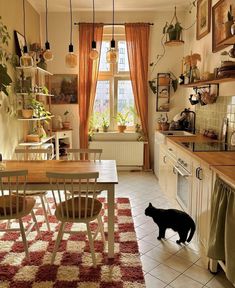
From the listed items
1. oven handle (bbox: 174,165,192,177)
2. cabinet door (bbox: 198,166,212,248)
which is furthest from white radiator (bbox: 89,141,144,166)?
cabinet door (bbox: 198,166,212,248)

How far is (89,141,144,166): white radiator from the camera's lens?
501 centimetres

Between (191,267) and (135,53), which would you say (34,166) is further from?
(135,53)

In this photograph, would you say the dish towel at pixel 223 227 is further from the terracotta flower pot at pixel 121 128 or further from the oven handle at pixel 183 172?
the terracotta flower pot at pixel 121 128

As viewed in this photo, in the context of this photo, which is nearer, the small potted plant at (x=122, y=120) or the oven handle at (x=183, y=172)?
the oven handle at (x=183, y=172)

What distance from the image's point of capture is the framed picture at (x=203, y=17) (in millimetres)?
3599

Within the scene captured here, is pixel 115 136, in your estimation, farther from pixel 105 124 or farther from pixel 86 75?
pixel 86 75

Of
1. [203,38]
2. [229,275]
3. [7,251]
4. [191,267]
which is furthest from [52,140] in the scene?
[229,275]

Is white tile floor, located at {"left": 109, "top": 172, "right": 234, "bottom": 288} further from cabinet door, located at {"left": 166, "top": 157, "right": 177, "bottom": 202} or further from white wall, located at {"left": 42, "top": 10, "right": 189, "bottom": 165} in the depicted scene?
white wall, located at {"left": 42, "top": 10, "right": 189, "bottom": 165}

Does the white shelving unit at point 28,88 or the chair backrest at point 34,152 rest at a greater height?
the white shelving unit at point 28,88

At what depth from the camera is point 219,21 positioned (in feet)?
10.4

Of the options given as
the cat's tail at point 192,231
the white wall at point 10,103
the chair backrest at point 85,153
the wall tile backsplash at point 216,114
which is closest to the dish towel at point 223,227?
the cat's tail at point 192,231

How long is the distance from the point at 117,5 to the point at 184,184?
3.41 metres

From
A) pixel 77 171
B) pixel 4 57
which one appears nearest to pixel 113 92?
pixel 4 57

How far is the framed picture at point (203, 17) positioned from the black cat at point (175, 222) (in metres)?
2.58
